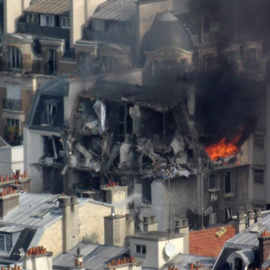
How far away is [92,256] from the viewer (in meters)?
107

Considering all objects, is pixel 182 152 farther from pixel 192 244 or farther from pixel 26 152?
pixel 192 244

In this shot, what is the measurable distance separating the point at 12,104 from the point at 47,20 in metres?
5.02

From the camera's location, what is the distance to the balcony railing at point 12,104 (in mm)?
143125

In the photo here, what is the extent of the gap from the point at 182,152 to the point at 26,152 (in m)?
8.68

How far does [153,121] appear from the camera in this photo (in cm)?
13000

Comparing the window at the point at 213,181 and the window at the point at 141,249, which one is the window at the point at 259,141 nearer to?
the window at the point at 213,181

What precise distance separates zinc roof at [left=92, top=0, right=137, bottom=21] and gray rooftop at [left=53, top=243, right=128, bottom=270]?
3118 cm

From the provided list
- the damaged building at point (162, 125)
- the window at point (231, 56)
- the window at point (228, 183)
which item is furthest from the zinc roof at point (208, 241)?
the window at point (231, 56)

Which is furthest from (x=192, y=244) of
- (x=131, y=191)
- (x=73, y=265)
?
(x=131, y=191)

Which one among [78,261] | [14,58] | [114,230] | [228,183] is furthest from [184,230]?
[14,58]

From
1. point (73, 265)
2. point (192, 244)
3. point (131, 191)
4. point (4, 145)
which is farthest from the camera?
point (4, 145)

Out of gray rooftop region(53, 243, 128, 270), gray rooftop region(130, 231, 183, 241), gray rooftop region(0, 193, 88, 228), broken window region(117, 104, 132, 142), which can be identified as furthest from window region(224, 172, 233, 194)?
gray rooftop region(130, 231, 183, 241)

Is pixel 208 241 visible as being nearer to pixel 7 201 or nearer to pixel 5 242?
pixel 7 201

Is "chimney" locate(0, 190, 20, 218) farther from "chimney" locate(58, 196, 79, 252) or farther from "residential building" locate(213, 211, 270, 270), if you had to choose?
"residential building" locate(213, 211, 270, 270)
